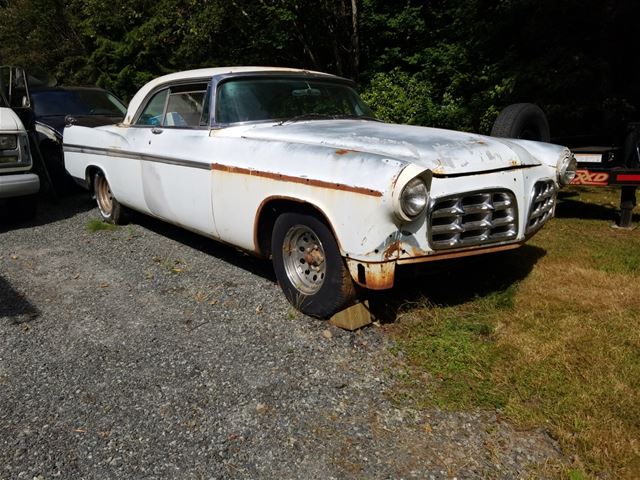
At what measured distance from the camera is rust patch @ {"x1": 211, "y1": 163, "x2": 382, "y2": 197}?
3174 mm

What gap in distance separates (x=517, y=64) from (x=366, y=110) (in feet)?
17.6

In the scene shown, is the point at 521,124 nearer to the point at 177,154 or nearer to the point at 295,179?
the point at 295,179

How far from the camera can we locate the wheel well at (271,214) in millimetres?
3578

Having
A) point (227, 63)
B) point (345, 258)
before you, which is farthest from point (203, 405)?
point (227, 63)

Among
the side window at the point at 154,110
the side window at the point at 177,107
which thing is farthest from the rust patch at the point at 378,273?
the side window at the point at 154,110

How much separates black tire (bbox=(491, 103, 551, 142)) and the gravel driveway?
265cm

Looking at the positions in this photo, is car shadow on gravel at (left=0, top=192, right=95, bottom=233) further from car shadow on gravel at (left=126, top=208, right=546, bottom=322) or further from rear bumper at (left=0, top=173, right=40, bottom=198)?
car shadow on gravel at (left=126, top=208, right=546, bottom=322)

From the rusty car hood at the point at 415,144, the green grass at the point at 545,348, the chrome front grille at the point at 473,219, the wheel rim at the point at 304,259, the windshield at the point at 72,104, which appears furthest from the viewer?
the windshield at the point at 72,104

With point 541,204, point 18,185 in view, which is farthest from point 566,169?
point 18,185

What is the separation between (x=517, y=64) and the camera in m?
9.40

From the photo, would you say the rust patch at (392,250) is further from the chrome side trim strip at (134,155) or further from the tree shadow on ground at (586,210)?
the tree shadow on ground at (586,210)

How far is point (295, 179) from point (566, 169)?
211 cm

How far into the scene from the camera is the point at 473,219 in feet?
11.3

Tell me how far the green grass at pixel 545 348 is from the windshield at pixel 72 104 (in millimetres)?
6637
